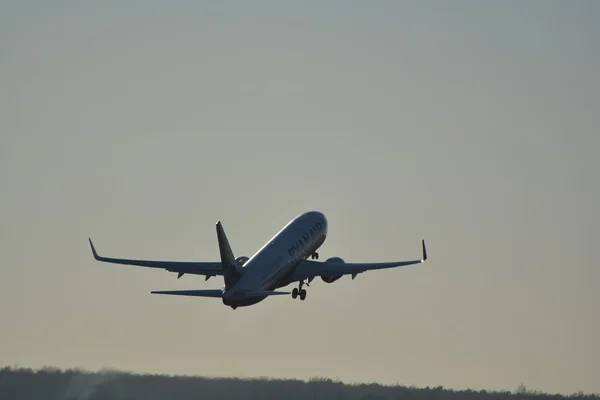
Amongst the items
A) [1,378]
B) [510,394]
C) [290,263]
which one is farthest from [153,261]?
[510,394]

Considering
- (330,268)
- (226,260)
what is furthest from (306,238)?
(226,260)

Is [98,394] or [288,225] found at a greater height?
[288,225]

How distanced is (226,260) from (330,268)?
56.2ft

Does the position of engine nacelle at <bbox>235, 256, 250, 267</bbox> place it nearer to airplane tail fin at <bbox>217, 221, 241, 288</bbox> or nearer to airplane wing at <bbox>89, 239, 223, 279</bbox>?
airplane wing at <bbox>89, 239, 223, 279</bbox>

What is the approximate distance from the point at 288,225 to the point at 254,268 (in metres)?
16.0

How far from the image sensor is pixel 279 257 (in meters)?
176

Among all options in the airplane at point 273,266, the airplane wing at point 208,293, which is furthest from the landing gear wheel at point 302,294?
the airplane wing at point 208,293

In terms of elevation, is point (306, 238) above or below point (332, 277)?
above

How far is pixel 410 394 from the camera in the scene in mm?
196125

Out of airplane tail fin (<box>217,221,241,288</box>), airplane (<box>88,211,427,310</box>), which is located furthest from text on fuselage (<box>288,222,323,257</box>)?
airplane tail fin (<box>217,221,241,288</box>)

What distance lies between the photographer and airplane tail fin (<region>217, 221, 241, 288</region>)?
166 m

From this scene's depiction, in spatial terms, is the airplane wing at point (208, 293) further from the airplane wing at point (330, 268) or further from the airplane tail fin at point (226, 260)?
the airplane wing at point (330, 268)

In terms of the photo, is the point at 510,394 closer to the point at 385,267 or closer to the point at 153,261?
the point at 385,267

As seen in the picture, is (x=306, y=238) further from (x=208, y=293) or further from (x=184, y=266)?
(x=208, y=293)
